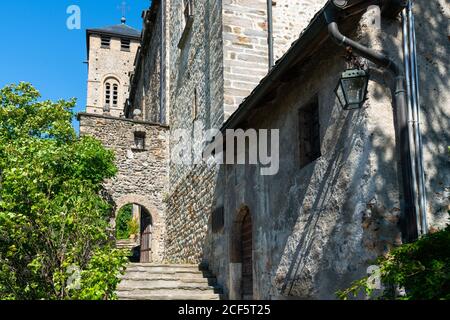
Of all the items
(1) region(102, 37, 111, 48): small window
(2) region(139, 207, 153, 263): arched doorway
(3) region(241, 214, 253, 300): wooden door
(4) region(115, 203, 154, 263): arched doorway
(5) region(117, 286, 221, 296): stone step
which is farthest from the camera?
(1) region(102, 37, 111, 48): small window

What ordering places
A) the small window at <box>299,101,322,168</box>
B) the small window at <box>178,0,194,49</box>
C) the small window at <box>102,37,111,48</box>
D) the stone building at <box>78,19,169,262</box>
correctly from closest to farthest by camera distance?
the small window at <box>299,101,322,168</box>, the small window at <box>178,0,194,49</box>, the stone building at <box>78,19,169,262</box>, the small window at <box>102,37,111,48</box>

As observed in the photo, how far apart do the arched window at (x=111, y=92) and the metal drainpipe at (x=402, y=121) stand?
36.0 metres

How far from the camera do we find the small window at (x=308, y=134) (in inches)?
221

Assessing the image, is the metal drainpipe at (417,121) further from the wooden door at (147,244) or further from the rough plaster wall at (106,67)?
the rough plaster wall at (106,67)

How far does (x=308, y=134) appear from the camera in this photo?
5.76m

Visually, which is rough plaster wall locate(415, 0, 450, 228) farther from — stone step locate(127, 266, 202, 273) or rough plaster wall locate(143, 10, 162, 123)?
rough plaster wall locate(143, 10, 162, 123)

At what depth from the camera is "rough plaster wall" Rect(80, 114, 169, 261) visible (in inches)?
581

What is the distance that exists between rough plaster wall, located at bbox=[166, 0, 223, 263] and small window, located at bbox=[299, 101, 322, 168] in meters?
3.40

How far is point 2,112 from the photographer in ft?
47.5

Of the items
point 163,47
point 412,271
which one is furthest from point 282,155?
point 163,47

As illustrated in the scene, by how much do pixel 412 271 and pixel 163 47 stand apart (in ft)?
43.3

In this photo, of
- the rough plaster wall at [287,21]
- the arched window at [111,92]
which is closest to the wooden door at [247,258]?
the rough plaster wall at [287,21]

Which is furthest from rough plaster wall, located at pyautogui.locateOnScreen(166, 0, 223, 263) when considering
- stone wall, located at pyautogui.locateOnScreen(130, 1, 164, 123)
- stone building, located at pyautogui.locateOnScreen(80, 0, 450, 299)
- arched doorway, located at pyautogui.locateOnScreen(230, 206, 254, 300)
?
stone wall, located at pyautogui.locateOnScreen(130, 1, 164, 123)

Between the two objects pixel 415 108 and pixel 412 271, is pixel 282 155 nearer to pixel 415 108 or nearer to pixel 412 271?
pixel 415 108
